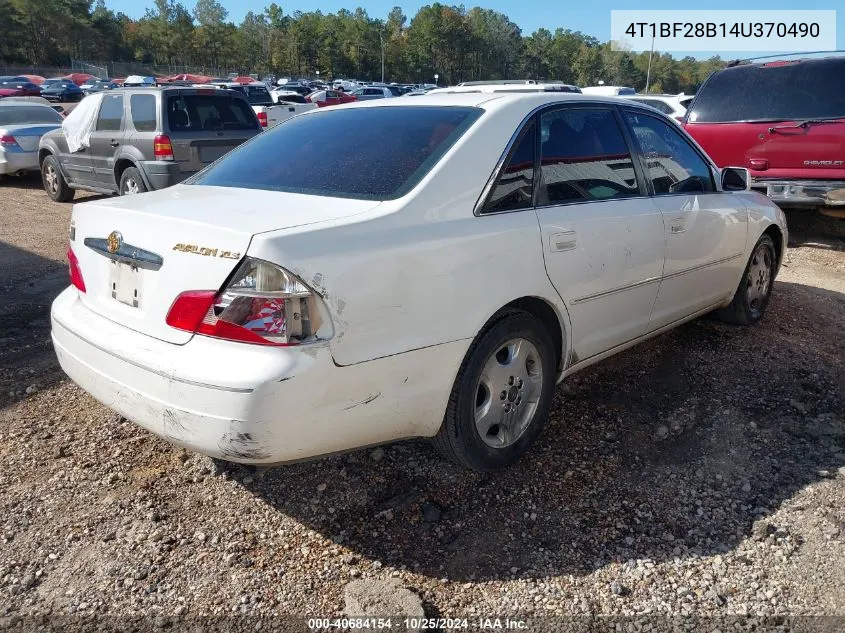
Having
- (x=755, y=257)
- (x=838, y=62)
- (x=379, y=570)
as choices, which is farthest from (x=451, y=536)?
(x=838, y=62)

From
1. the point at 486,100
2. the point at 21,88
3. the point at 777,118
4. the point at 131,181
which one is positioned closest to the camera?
the point at 486,100

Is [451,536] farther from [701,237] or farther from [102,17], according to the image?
[102,17]

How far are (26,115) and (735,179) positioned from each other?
12.1 metres

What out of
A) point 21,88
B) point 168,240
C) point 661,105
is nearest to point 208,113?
point 168,240

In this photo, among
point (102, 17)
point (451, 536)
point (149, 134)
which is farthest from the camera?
point (102, 17)

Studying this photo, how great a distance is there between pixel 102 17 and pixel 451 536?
349ft

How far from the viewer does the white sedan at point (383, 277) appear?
2391mm

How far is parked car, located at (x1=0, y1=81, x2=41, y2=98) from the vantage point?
43.3 meters

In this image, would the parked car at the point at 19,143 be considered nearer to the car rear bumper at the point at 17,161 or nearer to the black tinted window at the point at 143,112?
the car rear bumper at the point at 17,161

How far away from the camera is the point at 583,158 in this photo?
3549 millimetres

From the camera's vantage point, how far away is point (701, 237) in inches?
167

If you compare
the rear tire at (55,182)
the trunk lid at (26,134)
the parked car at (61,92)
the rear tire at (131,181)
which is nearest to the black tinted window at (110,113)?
the rear tire at (131,181)

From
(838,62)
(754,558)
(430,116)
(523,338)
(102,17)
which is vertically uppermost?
(102,17)

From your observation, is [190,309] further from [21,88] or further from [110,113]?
[21,88]
